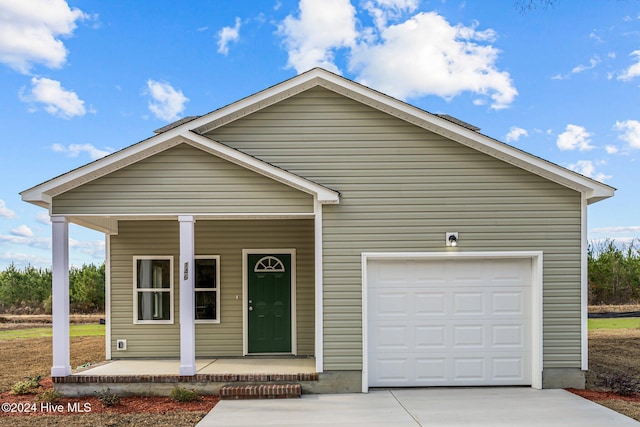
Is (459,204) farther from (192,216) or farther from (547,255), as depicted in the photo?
(192,216)

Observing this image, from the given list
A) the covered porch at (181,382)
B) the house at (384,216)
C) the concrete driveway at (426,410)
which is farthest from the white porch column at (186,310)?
the concrete driveway at (426,410)

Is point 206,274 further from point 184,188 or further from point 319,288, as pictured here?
point 319,288

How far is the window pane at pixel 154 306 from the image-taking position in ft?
32.2

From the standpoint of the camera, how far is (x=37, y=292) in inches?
844

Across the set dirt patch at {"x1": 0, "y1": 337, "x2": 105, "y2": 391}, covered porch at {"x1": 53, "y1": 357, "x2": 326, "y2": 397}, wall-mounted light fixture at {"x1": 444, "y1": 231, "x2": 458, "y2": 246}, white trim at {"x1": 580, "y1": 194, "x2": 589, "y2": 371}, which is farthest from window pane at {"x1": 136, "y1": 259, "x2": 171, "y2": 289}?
white trim at {"x1": 580, "y1": 194, "x2": 589, "y2": 371}

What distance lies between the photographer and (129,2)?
1345cm

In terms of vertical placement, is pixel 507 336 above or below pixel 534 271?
below

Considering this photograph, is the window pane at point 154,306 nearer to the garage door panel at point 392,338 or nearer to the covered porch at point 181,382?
the covered porch at point 181,382

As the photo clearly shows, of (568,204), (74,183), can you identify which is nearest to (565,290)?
(568,204)

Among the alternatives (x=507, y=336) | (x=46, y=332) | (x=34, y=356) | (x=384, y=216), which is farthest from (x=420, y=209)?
(x=46, y=332)

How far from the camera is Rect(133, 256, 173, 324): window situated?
9812 mm

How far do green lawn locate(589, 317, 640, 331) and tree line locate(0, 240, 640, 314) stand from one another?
2.91m

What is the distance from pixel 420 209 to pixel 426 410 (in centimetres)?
309

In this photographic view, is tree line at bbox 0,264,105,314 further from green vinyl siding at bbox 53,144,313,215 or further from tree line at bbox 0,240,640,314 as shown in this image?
green vinyl siding at bbox 53,144,313,215
